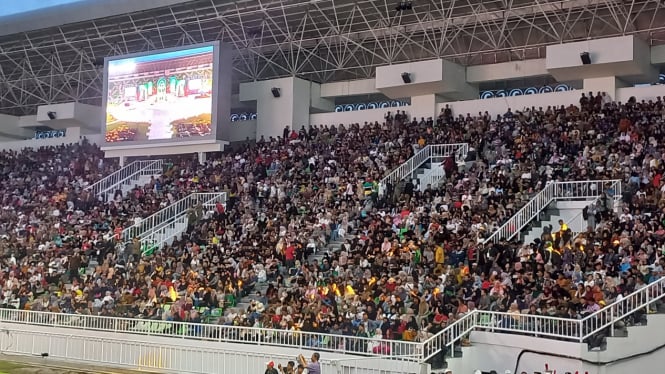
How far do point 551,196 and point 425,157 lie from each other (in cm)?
682

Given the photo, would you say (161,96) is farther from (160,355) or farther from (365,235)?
(160,355)

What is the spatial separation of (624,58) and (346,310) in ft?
49.8

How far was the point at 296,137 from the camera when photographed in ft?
120

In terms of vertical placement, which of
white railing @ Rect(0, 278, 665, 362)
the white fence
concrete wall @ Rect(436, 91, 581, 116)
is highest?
concrete wall @ Rect(436, 91, 581, 116)

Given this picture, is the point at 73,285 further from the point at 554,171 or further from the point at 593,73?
the point at 593,73

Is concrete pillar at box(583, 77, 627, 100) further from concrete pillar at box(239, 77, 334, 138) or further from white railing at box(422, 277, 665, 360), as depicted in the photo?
white railing at box(422, 277, 665, 360)

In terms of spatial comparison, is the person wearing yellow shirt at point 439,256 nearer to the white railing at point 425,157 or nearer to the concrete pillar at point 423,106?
the white railing at point 425,157

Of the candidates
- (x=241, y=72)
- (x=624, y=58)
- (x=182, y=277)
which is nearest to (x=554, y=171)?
(x=624, y=58)

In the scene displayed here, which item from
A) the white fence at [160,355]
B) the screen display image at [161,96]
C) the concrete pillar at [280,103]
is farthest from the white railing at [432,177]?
the white fence at [160,355]

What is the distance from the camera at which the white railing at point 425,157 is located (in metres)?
29.9

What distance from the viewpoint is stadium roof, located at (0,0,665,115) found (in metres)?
34.1

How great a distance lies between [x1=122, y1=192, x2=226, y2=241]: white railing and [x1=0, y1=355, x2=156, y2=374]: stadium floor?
30.2 feet

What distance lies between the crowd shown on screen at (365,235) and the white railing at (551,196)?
13.7 inches

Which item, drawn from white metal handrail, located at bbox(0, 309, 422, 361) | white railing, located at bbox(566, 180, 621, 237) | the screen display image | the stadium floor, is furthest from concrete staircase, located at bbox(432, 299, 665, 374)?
the screen display image
